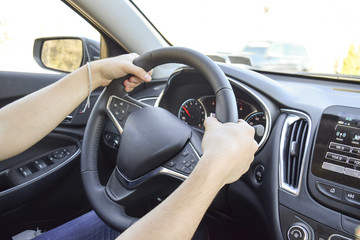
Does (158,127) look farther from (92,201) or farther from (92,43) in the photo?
(92,43)

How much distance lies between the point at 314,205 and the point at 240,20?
29.9 feet

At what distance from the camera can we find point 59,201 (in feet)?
6.79

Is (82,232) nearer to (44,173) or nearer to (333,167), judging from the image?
(44,173)

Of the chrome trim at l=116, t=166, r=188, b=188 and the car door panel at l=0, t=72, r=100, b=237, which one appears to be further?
the car door panel at l=0, t=72, r=100, b=237

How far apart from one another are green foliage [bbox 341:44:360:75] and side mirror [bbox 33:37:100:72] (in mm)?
1588

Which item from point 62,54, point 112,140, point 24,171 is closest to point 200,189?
point 112,140

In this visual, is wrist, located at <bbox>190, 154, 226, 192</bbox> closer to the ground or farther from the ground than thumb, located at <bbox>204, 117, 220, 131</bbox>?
closer to the ground

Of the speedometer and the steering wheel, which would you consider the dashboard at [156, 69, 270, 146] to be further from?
the steering wheel

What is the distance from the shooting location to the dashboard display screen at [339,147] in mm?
1085

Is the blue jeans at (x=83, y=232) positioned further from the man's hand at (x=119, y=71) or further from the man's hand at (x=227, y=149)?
the man's hand at (x=227, y=149)

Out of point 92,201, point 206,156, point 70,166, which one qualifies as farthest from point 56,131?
point 206,156

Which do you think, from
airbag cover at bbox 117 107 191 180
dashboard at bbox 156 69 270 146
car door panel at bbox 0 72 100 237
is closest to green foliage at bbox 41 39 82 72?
car door panel at bbox 0 72 100 237

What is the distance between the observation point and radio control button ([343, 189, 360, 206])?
1.06 m

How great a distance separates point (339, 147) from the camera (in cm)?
112
